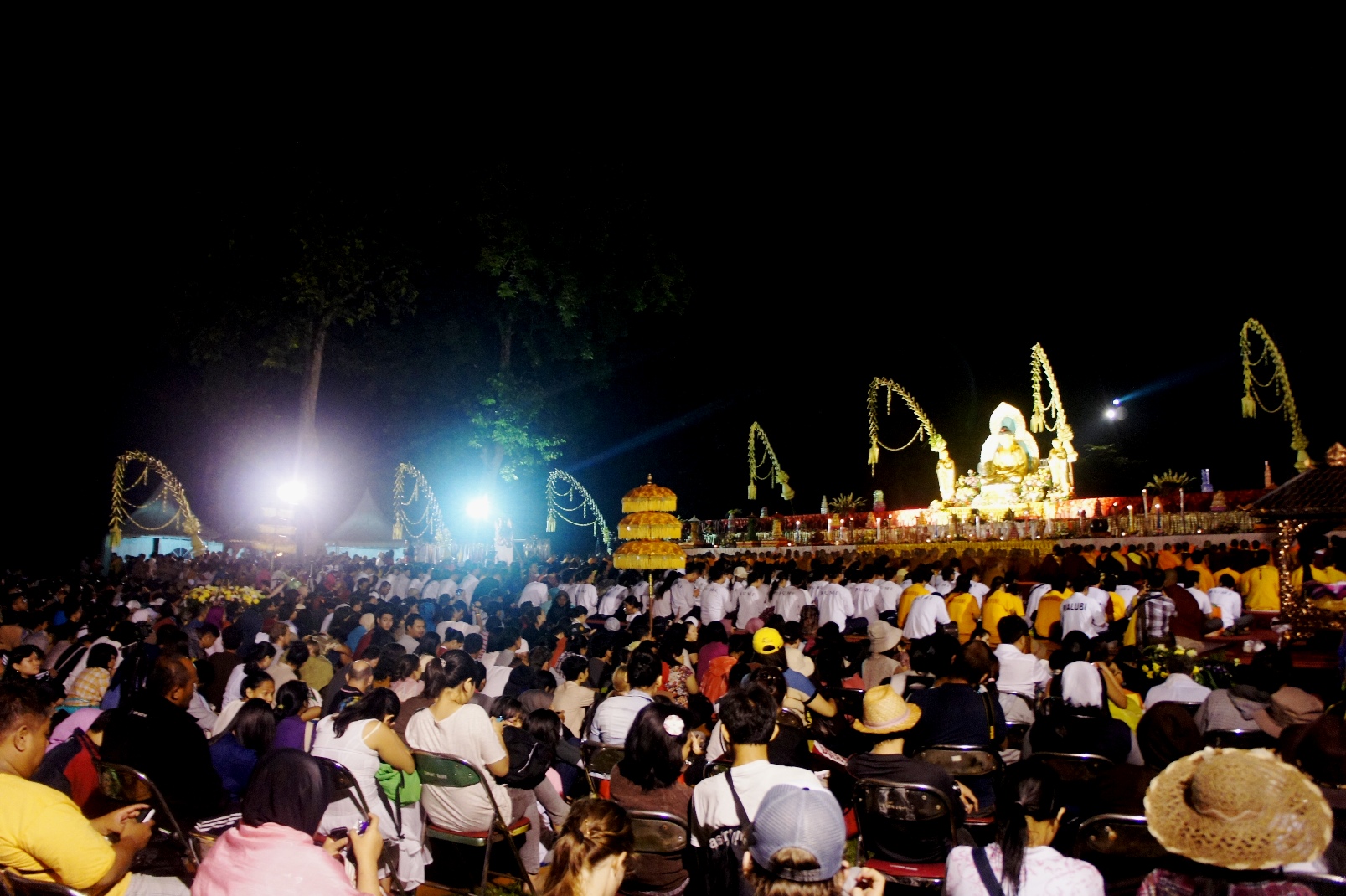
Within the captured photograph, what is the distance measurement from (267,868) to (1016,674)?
19.0ft

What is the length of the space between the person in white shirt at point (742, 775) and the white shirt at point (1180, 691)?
3.72 m

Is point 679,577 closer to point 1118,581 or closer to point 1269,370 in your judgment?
point 1118,581

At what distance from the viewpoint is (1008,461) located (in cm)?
2495

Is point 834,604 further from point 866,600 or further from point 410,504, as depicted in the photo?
point 410,504

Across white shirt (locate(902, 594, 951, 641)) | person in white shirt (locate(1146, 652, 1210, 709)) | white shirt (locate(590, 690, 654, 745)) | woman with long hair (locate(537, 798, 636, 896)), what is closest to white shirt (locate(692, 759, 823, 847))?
woman with long hair (locate(537, 798, 636, 896))

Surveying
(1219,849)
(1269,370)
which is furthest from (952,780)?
(1269,370)

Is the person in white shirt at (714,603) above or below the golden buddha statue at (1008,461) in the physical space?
below

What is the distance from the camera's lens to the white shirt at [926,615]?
9992 millimetres

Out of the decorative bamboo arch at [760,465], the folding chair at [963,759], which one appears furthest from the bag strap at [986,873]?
the decorative bamboo arch at [760,465]

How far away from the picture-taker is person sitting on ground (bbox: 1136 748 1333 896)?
199cm

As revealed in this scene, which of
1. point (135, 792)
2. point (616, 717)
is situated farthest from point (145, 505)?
point (616, 717)

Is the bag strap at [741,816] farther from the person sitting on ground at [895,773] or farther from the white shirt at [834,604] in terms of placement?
the white shirt at [834,604]

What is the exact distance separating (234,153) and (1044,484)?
76.0 ft

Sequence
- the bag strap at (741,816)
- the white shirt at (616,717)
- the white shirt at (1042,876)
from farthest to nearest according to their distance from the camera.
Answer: the white shirt at (616,717)
the bag strap at (741,816)
the white shirt at (1042,876)
